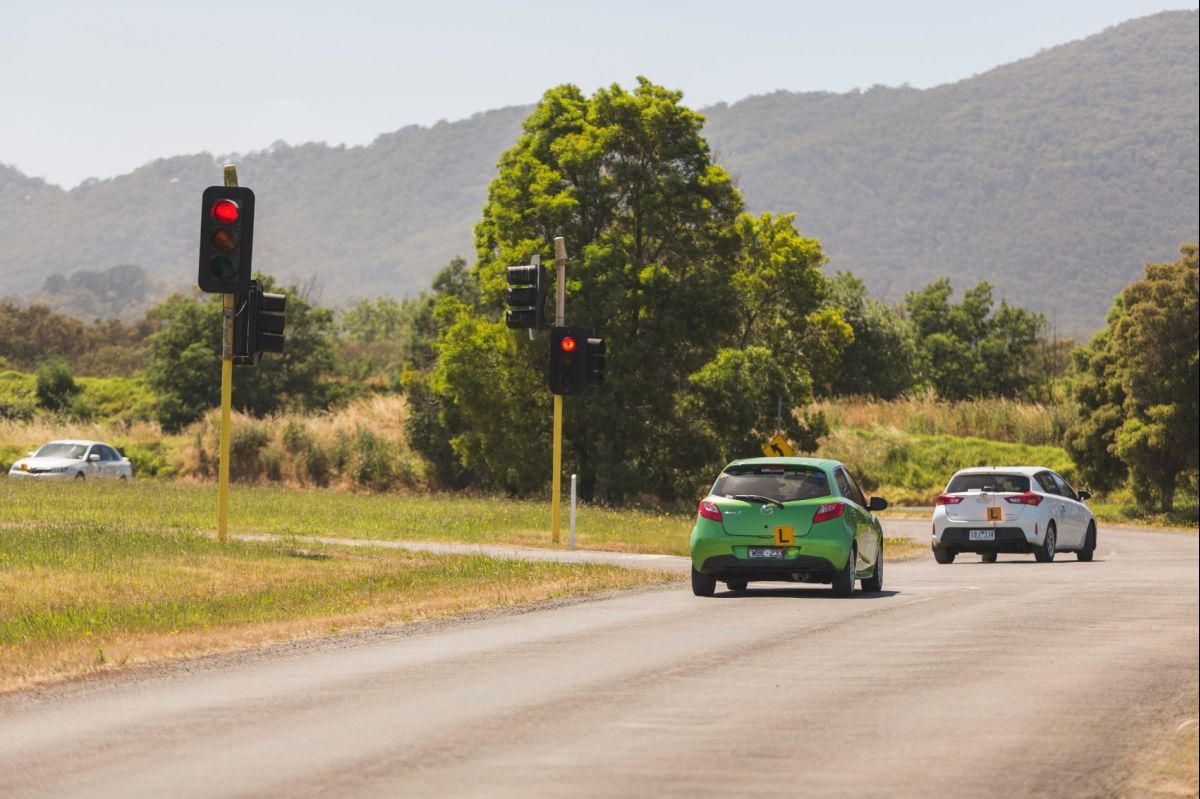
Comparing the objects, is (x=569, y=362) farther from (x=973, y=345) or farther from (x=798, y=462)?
(x=973, y=345)

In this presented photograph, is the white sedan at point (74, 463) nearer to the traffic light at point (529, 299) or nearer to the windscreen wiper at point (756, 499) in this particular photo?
the traffic light at point (529, 299)

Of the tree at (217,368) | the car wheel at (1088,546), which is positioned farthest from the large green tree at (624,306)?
the tree at (217,368)

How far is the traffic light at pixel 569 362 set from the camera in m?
30.9

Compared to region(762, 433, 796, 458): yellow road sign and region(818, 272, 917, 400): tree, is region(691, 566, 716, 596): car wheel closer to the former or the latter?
region(762, 433, 796, 458): yellow road sign

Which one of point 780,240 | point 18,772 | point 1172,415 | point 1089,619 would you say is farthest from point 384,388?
point 18,772

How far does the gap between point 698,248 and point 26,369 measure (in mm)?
65749

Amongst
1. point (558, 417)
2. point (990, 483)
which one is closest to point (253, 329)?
point (558, 417)

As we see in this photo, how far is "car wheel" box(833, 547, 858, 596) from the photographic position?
20891mm

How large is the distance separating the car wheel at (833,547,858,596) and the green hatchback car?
0.04ft

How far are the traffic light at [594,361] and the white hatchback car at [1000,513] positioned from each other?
612 cm

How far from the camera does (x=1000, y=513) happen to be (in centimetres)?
2914

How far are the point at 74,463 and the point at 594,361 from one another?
25.1 metres

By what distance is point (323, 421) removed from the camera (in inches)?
2462

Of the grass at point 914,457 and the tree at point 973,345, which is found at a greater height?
the tree at point 973,345
